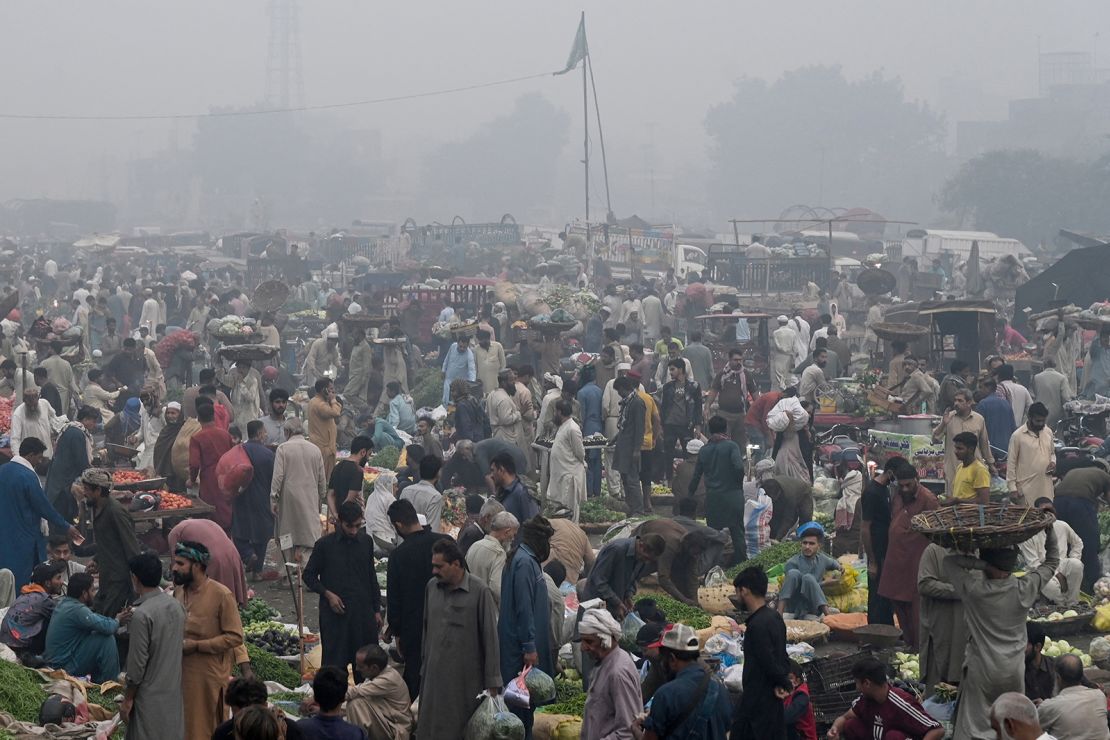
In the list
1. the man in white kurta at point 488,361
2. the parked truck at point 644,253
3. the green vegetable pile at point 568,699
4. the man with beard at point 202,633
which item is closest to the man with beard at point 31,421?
the man in white kurta at point 488,361

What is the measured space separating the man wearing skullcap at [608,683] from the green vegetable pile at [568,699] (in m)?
1.32

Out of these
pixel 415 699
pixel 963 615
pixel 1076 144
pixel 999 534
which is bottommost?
pixel 415 699

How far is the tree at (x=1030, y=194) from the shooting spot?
5841cm

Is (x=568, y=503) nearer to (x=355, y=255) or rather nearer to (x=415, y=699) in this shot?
(x=415, y=699)

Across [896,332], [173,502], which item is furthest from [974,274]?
[173,502]

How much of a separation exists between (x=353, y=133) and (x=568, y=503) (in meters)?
117

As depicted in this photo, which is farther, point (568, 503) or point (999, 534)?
point (568, 503)

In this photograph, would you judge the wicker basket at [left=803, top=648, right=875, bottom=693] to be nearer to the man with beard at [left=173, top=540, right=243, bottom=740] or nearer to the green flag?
the man with beard at [left=173, top=540, right=243, bottom=740]

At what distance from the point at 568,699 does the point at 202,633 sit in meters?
2.32

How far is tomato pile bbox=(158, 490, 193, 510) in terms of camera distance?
476 inches

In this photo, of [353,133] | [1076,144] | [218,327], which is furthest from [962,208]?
[353,133]

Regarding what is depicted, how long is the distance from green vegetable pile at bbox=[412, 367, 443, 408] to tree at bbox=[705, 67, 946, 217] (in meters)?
75.4

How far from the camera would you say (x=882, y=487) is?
32.9 feet

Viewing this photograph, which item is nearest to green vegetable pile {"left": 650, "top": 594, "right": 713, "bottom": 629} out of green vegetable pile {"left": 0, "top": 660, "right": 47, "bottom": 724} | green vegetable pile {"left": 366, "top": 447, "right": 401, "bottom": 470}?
green vegetable pile {"left": 0, "top": 660, "right": 47, "bottom": 724}
